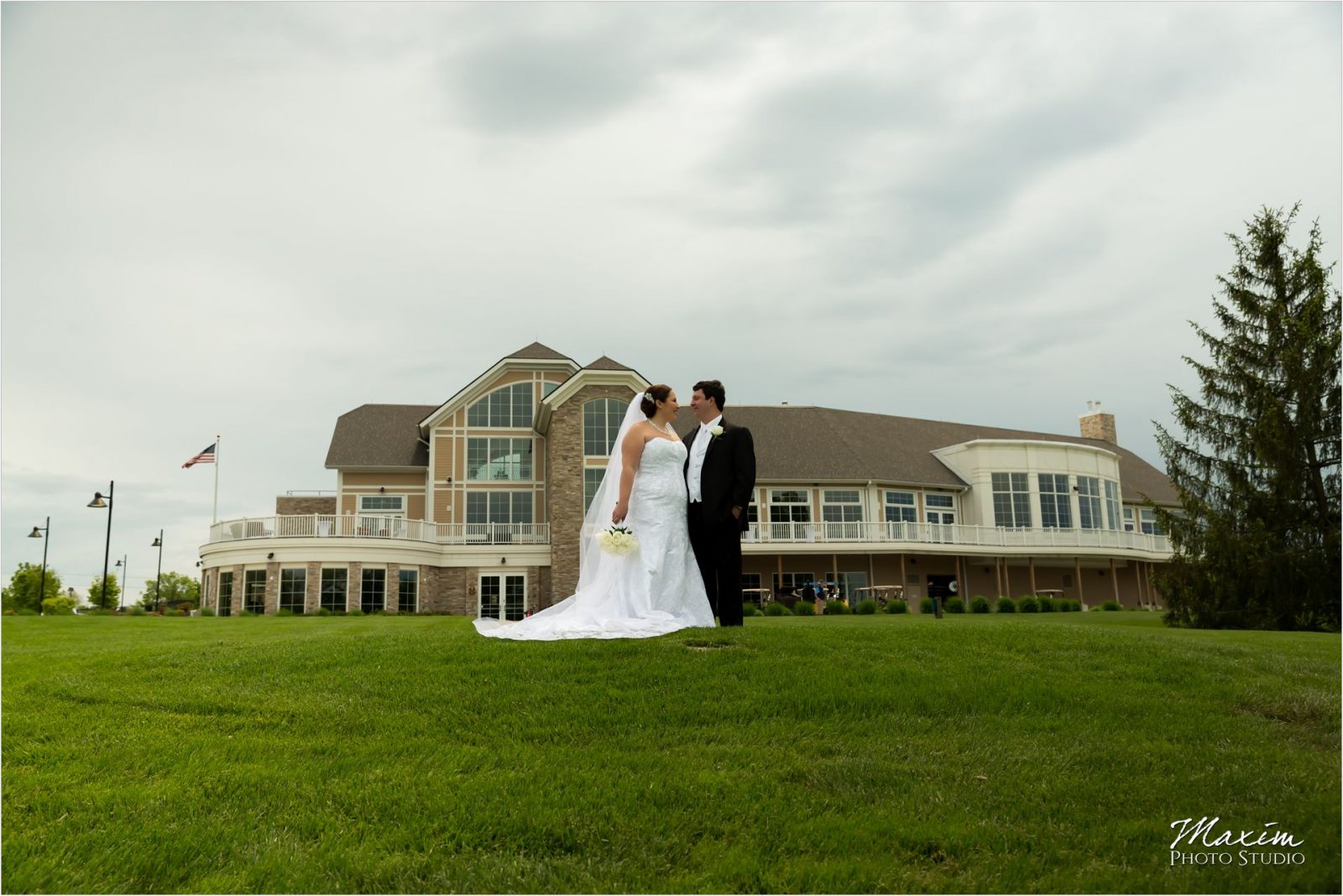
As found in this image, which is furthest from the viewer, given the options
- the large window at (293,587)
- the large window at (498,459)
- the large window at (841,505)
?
the large window at (841,505)

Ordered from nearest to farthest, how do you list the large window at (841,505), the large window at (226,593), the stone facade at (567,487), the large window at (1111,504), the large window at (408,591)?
1. the large window at (226,593)
2. the large window at (408,591)
3. the stone facade at (567,487)
4. the large window at (841,505)
5. the large window at (1111,504)

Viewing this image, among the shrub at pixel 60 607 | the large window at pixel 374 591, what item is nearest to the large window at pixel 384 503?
the large window at pixel 374 591

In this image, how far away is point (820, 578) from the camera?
3541cm

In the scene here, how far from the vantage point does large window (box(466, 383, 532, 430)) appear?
36.0m

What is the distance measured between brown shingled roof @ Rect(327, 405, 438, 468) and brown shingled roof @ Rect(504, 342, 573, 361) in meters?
A: 5.60

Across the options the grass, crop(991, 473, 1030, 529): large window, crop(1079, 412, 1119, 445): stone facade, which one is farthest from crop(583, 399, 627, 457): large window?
crop(1079, 412, 1119, 445): stone facade

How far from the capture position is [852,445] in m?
38.1

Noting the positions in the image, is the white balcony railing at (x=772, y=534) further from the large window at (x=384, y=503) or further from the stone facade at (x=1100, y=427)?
the stone facade at (x=1100, y=427)

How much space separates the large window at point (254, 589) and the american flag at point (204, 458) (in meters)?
4.57

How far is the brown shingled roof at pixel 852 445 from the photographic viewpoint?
36.3 metres

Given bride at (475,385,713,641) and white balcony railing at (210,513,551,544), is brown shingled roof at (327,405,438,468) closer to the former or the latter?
white balcony railing at (210,513,551,544)

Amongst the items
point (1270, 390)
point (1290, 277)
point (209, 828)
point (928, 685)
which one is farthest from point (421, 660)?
point (1290, 277)

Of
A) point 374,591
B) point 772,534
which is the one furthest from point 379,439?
point 772,534

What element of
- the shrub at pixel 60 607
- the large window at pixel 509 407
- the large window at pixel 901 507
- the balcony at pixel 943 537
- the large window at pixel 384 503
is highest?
the large window at pixel 509 407
